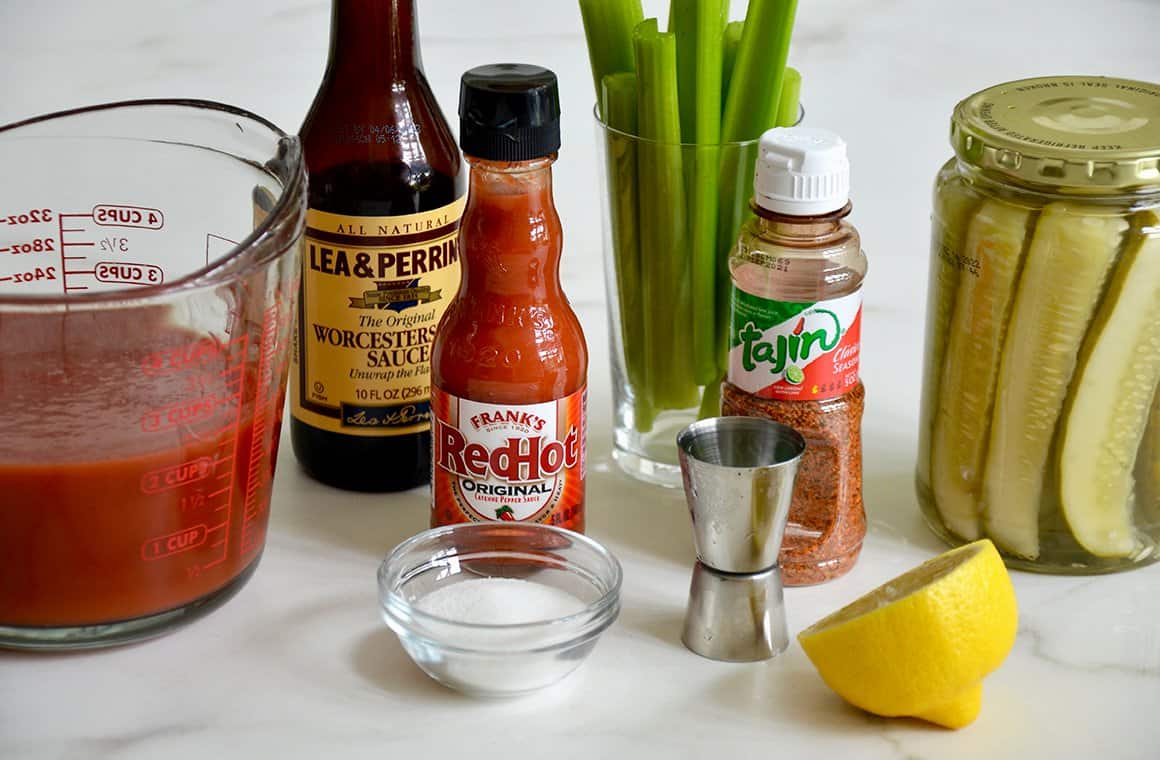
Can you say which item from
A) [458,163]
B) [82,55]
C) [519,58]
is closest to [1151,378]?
[458,163]

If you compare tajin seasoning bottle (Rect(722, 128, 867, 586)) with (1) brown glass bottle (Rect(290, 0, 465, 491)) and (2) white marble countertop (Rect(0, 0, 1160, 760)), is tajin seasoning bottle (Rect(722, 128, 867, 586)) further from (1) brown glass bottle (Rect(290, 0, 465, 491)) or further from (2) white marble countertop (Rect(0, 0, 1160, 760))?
(1) brown glass bottle (Rect(290, 0, 465, 491))

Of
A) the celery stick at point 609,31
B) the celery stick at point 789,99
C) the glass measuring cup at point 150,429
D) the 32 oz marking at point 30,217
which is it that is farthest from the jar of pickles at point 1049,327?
the 32 oz marking at point 30,217

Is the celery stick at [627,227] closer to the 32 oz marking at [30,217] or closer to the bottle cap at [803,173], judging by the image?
the bottle cap at [803,173]

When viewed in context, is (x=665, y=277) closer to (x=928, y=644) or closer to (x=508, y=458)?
(x=508, y=458)

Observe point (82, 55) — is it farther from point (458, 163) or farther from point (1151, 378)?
point (1151, 378)

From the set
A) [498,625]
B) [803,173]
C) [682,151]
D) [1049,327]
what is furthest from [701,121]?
[498,625]

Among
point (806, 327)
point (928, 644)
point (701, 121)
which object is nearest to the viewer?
point (928, 644)

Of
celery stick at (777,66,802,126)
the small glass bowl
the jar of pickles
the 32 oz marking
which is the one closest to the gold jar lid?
the jar of pickles
